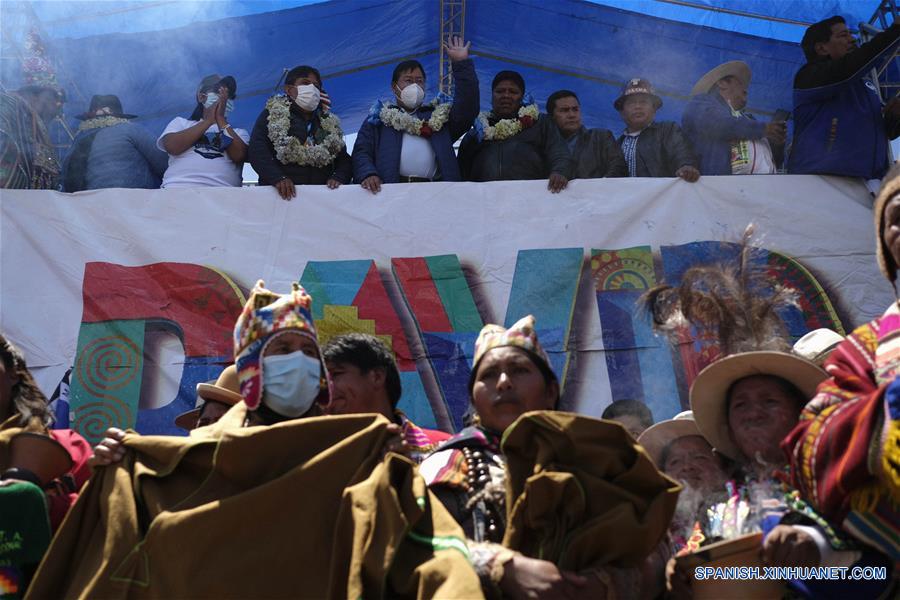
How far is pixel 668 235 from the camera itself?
225 inches

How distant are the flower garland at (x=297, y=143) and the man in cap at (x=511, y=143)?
0.82 m

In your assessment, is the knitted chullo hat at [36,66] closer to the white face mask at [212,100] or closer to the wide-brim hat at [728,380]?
the white face mask at [212,100]

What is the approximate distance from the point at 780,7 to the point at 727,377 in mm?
5016

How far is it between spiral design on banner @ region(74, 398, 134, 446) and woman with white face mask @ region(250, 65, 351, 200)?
156 centimetres

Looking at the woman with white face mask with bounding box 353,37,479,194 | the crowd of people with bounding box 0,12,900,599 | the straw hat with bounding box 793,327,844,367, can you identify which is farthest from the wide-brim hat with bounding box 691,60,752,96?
the straw hat with bounding box 793,327,844,367

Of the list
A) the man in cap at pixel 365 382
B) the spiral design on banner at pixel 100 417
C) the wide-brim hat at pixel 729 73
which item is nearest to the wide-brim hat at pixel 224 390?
the man in cap at pixel 365 382

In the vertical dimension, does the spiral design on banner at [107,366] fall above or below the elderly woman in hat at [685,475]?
above

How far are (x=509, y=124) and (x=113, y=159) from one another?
8.15 ft

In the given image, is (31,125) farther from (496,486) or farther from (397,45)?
(496,486)

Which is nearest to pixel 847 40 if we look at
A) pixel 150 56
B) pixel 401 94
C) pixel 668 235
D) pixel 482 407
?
pixel 668 235

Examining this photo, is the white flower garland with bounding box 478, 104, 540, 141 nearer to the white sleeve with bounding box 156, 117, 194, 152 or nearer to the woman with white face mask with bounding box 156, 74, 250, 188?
the woman with white face mask with bounding box 156, 74, 250, 188

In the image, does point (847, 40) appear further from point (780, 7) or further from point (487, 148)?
point (487, 148)

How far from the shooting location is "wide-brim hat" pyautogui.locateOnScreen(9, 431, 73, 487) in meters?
2.96

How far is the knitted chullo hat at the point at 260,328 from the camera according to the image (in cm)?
300
